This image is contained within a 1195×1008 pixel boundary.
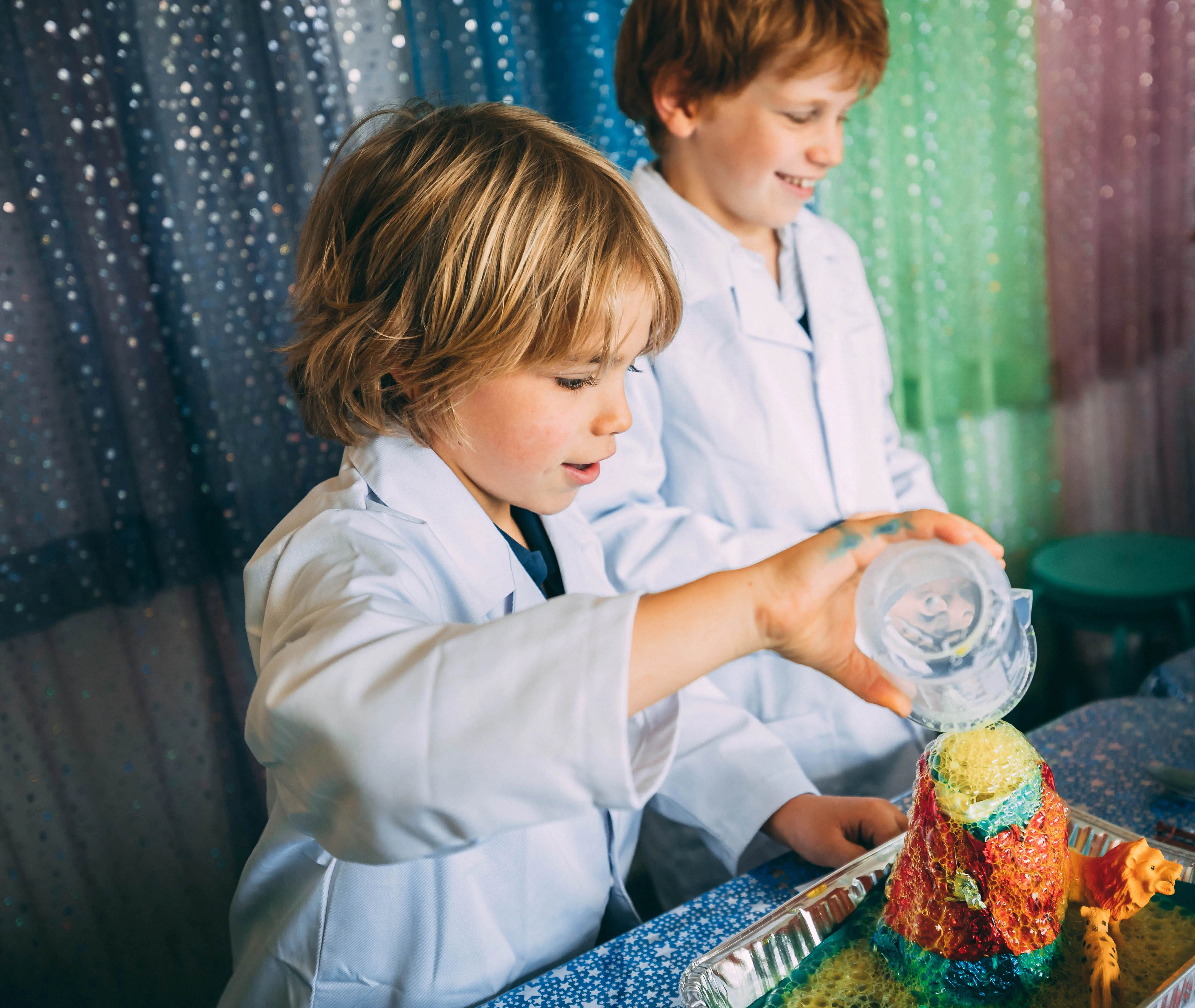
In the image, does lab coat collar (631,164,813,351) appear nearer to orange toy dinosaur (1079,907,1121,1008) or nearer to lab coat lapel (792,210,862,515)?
lab coat lapel (792,210,862,515)

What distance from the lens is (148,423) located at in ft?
3.94

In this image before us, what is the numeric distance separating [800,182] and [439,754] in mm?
938

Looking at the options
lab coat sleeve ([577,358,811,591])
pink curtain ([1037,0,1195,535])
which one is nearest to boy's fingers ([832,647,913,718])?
lab coat sleeve ([577,358,811,591])

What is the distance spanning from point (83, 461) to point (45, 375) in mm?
117

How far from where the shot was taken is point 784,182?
1.12 metres

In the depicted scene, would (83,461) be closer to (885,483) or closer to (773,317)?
(773,317)

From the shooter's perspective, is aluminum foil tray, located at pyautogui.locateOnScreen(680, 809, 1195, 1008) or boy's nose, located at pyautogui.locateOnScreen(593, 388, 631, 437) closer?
aluminum foil tray, located at pyautogui.locateOnScreen(680, 809, 1195, 1008)

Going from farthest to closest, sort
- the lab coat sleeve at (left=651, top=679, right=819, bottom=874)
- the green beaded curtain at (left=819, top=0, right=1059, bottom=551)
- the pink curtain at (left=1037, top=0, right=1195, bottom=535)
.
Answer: the pink curtain at (left=1037, top=0, right=1195, bottom=535) → the green beaded curtain at (left=819, top=0, right=1059, bottom=551) → the lab coat sleeve at (left=651, top=679, right=819, bottom=874)

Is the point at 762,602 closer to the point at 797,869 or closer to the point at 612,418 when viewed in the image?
the point at 612,418

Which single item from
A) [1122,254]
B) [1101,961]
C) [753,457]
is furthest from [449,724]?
[1122,254]

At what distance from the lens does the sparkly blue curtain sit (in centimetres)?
112

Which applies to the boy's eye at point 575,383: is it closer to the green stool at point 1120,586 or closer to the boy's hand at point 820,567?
the boy's hand at point 820,567

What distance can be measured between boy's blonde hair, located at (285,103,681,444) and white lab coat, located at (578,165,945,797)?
357 mm

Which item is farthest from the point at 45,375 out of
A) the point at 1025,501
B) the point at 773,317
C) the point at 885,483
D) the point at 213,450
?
the point at 1025,501
